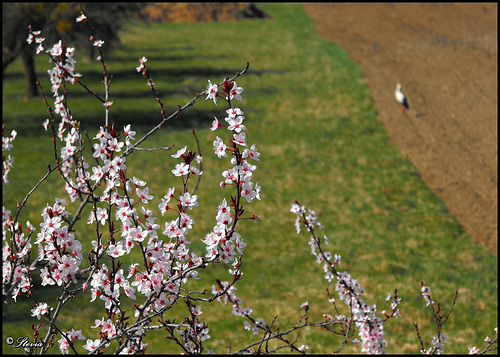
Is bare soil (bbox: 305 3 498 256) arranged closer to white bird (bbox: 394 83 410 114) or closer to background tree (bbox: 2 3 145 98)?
white bird (bbox: 394 83 410 114)

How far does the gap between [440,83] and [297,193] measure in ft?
35.5

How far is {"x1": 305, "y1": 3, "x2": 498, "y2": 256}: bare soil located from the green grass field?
590mm

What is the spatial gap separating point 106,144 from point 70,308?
6734 millimetres

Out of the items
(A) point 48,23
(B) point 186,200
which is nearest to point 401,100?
(A) point 48,23

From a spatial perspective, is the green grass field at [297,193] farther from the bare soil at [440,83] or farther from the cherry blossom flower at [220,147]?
the cherry blossom flower at [220,147]

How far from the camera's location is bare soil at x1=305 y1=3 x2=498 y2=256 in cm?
1505

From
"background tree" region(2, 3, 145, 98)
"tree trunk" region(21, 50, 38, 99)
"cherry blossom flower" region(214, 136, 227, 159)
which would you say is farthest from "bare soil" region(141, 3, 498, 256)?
"tree trunk" region(21, 50, 38, 99)

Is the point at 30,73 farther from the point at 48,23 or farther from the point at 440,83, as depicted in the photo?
the point at 440,83

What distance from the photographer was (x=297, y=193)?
576 inches

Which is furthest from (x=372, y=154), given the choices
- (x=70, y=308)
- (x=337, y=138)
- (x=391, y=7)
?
(x=391, y=7)

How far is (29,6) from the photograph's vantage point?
646 inches

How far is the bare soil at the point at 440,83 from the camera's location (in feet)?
49.4

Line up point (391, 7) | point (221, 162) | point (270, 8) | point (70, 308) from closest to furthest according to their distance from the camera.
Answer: point (70, 308), point (221, 162), point (391, 7), point (270, 8)

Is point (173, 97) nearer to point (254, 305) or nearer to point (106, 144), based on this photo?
point (254, 305)
